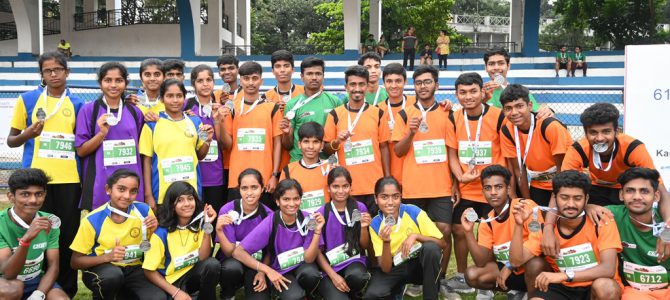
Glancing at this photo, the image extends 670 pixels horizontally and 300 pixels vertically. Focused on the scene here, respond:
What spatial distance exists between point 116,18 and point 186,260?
82.8 ft

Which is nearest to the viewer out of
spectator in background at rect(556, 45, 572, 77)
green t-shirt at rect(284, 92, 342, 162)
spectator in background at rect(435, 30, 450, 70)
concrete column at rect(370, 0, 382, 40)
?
green t-shirt at rect(284, 92, 342, 162)

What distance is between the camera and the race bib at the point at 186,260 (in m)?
4.51

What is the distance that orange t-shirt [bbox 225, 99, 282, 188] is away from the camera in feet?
17.2

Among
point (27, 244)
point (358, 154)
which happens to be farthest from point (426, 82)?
point (27, 244)

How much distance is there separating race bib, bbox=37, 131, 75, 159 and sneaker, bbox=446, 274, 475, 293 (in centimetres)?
323

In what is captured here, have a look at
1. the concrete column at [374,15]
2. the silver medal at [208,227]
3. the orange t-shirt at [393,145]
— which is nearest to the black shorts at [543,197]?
the orange t-shirt at [393,145]

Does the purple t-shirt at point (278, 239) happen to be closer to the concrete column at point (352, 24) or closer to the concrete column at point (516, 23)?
the concrete column at point (352, 24)

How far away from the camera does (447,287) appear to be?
5.10 meters

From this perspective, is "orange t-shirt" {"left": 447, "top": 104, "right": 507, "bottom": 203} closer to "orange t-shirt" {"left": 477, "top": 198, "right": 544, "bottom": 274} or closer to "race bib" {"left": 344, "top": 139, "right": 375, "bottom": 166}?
"orange t-shirt" {"left": 477, "top": 198, "right": 544, "bottom": 274}

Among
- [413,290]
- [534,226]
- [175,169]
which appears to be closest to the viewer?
[534,226]

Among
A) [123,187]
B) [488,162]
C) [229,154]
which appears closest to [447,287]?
[488,162]

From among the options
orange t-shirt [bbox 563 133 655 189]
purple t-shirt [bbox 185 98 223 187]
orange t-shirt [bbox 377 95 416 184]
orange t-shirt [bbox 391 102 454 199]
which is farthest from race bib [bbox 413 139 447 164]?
purple t-shirt [bbox 185 98 223 187]

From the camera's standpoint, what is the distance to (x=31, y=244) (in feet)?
13.9

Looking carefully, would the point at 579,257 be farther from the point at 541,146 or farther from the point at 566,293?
the point at 541,146
